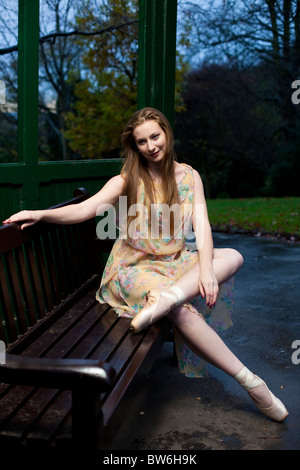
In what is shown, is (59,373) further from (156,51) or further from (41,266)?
(156,51)

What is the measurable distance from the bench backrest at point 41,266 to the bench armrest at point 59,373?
677 mm

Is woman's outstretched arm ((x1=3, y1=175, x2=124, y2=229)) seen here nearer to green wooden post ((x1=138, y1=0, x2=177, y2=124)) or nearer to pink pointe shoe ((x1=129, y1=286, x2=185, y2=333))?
pink pointe shoe ((x1=129, y1=286, x2=185, y2=333))

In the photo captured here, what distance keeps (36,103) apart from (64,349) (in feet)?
6.53

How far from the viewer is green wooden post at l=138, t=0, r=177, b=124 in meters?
5.45

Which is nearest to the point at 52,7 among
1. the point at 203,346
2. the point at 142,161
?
the point at 142,161

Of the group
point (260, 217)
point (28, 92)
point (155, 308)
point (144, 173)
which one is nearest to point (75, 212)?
point (144, 173)

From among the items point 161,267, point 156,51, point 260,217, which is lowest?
point 260,217

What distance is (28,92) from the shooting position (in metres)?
3.89

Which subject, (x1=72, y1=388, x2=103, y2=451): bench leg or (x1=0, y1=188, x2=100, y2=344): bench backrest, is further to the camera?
(x1=0, y1=188, x2=100, y2=344): bench backrest

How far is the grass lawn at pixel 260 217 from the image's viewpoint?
1045 centimetres

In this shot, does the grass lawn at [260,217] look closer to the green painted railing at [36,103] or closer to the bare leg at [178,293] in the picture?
the green painted railing at [36,103]

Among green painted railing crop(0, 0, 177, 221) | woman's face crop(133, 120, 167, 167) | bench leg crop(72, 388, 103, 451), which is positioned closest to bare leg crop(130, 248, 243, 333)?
woman's face crop(133, 120, 167, 167)

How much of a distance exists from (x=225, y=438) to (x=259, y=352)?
1338 millimetres
